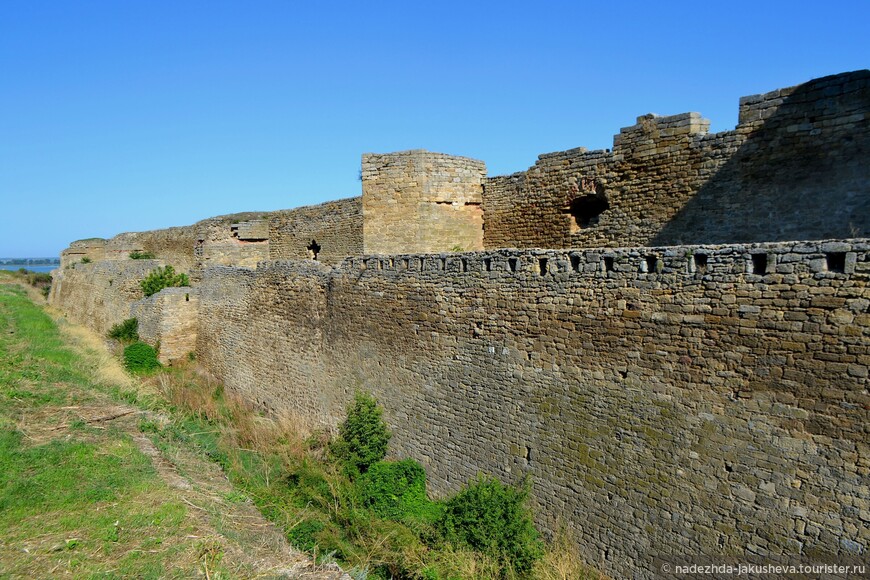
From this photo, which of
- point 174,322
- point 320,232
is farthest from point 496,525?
point 174,322

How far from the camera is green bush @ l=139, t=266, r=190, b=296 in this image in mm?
18156

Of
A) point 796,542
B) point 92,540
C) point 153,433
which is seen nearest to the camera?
point 92,540

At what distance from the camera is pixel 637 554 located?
20.0ft

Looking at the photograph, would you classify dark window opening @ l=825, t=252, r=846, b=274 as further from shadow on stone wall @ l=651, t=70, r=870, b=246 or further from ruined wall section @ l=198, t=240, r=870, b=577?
shadow on stone wall @ l=651, t=70, r=870, b=246

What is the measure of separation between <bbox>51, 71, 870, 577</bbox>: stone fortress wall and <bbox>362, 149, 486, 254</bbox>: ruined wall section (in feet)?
0.11

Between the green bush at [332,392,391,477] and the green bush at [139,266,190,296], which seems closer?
the green bush at [332,392,391,477]

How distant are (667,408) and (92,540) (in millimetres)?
4852

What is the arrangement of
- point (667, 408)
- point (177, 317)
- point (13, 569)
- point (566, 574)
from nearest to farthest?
1. point (13, 569)
2. point (667, 408)
3. point (566, 574)
4. point (177, 317)

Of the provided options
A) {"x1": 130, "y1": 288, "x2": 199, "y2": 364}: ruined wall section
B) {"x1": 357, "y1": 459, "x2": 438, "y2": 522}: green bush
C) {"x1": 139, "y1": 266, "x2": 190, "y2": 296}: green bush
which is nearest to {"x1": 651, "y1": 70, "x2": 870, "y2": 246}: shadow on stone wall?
{"x1": 357, "y1": 459, "x2": 438, "y2": 522}: green bush

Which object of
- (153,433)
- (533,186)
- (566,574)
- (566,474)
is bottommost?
(566,574)

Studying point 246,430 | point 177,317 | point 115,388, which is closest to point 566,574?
point 246,430

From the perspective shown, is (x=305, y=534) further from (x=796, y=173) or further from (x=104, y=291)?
(x=104, y=291)

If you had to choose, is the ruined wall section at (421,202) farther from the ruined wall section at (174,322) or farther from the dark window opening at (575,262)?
the ruined wall section at (174,322)

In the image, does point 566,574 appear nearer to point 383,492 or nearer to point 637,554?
point 637,554
